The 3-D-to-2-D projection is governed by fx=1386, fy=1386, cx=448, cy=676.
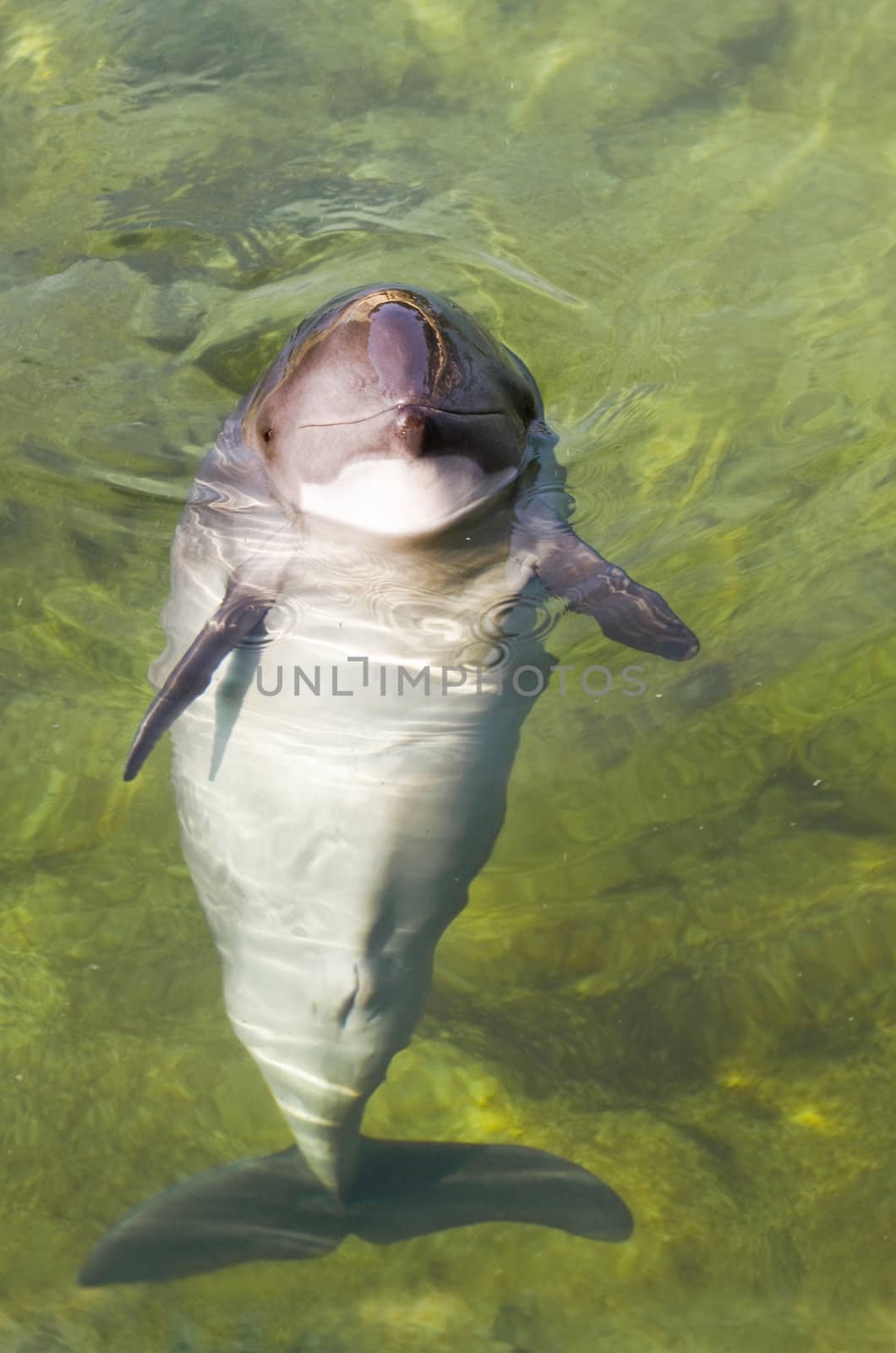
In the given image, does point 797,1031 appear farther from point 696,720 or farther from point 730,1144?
point 696,720

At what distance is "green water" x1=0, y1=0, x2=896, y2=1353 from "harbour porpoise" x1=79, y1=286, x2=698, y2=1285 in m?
0.17

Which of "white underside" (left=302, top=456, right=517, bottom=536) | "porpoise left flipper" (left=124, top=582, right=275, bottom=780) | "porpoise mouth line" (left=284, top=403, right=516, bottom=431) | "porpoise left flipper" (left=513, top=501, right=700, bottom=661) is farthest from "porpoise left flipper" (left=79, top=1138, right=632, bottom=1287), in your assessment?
"porpoise mouth line" (left=284, top=403, right=516, bottom=431)

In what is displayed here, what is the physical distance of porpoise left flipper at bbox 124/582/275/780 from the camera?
4.38 m

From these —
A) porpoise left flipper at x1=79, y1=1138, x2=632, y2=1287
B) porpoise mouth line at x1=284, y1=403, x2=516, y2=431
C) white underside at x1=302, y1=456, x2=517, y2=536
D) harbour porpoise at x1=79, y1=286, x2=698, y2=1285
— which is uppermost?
porpoise mouth line at x1=284, y1=403, x2=516, y2=431

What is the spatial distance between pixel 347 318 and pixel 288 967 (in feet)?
7.17

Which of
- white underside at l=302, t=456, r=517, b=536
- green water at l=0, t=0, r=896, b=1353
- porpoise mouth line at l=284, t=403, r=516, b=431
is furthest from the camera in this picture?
green water at l=0, t=0, r=896, b=1353

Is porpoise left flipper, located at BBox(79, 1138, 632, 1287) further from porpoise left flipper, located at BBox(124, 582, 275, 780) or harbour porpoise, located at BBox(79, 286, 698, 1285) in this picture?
porpoise left flipper, located at BBox(124, 582, 275, 780)

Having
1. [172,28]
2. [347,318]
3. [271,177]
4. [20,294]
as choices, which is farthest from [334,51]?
[347,318]

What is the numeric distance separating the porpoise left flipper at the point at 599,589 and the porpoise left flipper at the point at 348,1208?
176cm

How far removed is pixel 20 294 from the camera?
7.20 m

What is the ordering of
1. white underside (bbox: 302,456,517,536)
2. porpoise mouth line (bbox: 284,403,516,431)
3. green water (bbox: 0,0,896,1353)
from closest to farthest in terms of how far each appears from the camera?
porpoise mouth line (bbox: 284,403,516,431)
white underside (bbox: 302,456,517,536)
green water (bbox: 0,0,896,1353)

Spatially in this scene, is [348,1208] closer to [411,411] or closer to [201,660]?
[201,660]

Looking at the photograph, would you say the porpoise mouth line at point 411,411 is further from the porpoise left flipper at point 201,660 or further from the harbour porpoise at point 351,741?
the porpoise left flipper at point 201,660

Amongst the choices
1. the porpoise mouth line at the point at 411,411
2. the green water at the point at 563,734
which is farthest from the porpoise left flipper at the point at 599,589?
the green water at the point at 563,734
